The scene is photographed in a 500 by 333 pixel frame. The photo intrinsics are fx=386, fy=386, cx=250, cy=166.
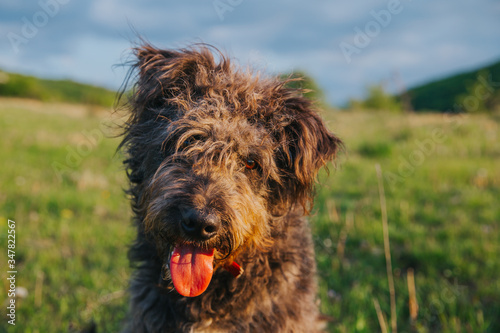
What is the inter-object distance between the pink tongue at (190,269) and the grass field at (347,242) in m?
1.33

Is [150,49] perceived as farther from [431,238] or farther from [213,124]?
[431,238]

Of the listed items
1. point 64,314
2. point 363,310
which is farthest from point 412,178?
point 64,314

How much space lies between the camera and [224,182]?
110 inches

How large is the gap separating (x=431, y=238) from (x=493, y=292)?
132 cm

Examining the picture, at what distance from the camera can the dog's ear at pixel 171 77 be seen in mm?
3100

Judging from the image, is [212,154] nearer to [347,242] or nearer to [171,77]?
[171,77]

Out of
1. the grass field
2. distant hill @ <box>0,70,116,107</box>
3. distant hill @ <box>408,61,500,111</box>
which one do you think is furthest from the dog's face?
distant hill @ <box>408,61,500,111</box>

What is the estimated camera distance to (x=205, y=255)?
105 inches

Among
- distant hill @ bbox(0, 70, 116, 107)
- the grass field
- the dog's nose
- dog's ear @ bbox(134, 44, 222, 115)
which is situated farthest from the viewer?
distant hill @ bbox(0, 70, 116, 107)

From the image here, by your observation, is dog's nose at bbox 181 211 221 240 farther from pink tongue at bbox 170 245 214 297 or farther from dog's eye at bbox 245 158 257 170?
dog's eye at bbox 245 158 257 170

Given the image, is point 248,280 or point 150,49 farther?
point 150,49

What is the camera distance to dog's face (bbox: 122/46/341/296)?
262 cm

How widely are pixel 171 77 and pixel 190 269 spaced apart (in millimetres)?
1502

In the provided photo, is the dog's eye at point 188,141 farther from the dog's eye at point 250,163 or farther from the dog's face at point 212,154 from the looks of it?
the dog's eye at point 250,163
